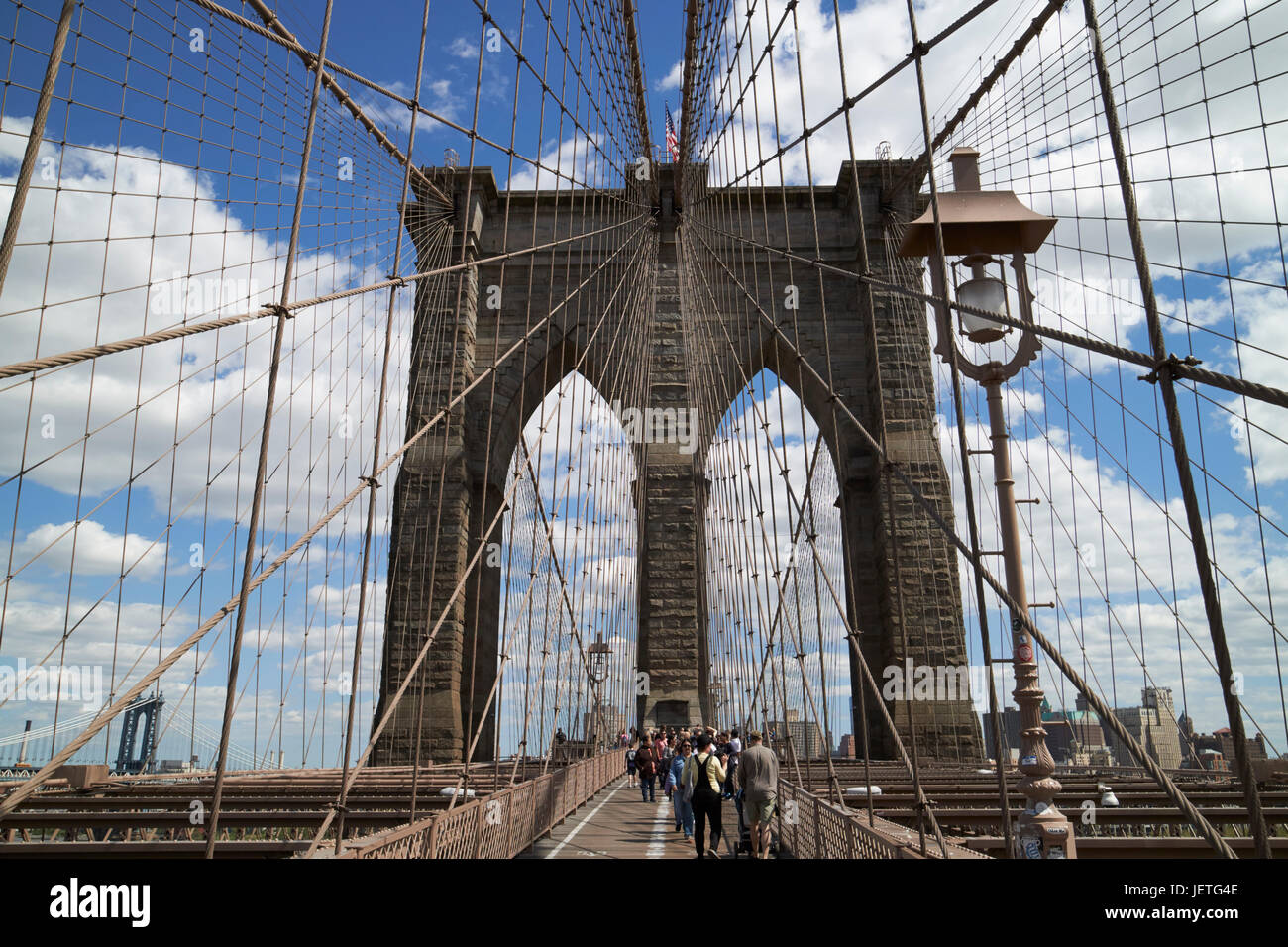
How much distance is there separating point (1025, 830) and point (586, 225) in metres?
16.4

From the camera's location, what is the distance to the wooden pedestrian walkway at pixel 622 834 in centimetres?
695

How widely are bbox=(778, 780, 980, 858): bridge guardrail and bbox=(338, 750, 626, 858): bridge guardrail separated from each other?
197cm

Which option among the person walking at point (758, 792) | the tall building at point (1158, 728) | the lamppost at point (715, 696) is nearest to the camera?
the person walking at point (758, 792)

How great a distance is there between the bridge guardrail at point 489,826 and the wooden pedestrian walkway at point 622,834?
0.57 feet

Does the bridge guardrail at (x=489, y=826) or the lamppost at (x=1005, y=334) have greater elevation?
the lamppost at (x=1005, y=334)

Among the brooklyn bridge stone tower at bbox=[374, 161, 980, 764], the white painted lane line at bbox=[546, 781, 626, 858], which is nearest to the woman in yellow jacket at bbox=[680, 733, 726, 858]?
the white painted lane line at bbox=[546, 781, 626, 858]

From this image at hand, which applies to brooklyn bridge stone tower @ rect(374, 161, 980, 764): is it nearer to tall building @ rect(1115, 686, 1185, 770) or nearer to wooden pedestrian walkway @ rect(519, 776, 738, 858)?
tall building @ rect(1115, 686, 1185, 770)

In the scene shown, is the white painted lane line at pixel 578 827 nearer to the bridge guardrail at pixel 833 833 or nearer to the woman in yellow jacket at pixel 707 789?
the woman in yellow jacket at pixel 707 789

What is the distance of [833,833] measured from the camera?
4.82m

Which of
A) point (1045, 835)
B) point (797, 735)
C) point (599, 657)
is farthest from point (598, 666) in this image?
point (1045, 835)

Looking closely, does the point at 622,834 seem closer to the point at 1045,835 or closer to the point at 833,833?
the point at 833,833

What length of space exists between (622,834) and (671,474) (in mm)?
9909

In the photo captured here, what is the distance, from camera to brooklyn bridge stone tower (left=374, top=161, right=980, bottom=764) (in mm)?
15492

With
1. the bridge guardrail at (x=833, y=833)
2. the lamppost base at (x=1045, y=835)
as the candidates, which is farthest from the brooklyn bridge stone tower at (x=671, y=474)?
the lamppost base at (x=1045, y=835)
